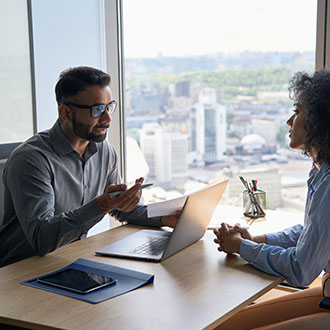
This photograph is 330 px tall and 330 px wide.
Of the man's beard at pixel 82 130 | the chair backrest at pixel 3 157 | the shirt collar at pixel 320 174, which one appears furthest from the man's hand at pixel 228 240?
the chair backrest at pixel 3 157

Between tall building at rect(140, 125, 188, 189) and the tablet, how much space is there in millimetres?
1846

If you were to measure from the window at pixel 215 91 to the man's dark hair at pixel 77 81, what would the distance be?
112cm

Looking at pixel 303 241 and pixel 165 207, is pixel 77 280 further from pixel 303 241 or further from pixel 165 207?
pixel 303 241

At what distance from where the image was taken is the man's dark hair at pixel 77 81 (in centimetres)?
218

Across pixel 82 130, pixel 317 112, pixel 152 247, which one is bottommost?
pixel 152 247

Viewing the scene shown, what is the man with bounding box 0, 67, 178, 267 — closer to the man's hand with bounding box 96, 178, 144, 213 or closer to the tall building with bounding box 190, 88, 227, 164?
the man's hand with bounding box 96, 178, 144, 213

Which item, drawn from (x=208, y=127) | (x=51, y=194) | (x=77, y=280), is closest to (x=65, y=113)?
(x=51, y=194)

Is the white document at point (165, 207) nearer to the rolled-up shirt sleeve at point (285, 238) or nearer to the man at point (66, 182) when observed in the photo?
the man at point (66, 182)

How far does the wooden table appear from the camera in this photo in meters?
1.29

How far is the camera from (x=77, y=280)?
60.6 inches

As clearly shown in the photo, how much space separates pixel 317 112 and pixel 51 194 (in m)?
1.02

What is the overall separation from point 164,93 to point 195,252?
1.77m

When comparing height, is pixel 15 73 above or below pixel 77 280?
above

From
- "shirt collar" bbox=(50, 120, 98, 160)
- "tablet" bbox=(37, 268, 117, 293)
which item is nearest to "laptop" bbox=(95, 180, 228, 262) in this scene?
"tablet" bbox=(37, 268, 117, 293)
